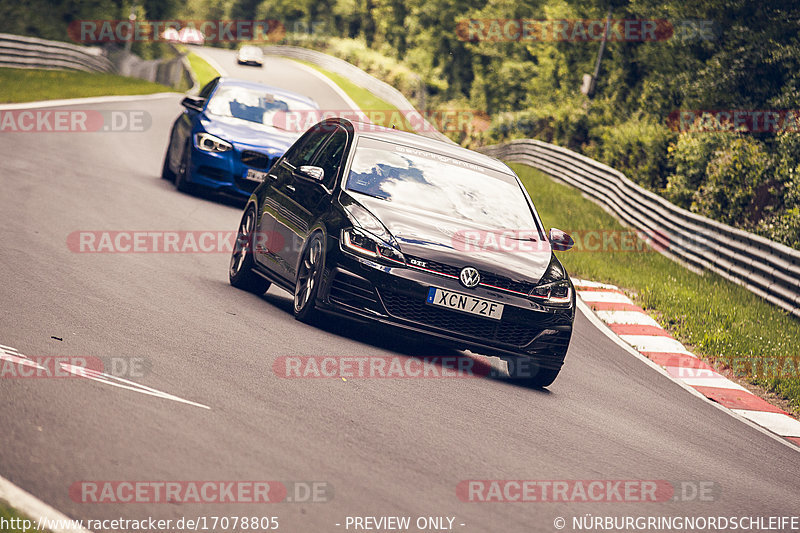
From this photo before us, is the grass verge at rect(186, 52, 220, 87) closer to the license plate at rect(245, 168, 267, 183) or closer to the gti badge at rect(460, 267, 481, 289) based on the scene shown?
the license plate at rect(245, 168, 267, 183)

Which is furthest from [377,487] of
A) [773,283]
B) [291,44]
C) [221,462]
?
[291,44]

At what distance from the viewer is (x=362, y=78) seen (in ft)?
204

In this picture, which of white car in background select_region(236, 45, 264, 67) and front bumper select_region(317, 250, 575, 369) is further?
white car in background select_region(236, 45, 264, 67)

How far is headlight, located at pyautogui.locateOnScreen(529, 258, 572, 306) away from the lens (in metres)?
8.24

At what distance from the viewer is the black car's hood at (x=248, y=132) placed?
623 inches

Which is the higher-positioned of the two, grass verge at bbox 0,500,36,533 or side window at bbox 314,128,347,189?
side window at bbox 314,128,347,189

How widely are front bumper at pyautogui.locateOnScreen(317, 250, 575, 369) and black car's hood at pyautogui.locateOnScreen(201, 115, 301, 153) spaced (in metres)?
7.92

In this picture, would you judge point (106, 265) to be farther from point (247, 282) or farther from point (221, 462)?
point (221, 462)

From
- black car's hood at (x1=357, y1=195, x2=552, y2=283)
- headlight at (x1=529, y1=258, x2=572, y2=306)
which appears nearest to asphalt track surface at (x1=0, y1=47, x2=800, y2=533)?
headlight at (x1=529, y1=258, x2=572, y2=306)

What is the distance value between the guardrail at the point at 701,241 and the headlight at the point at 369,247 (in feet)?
26.1

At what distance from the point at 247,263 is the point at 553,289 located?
3.25 metres

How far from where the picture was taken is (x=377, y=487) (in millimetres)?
5125

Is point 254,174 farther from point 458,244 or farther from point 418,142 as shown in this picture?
point 458,244

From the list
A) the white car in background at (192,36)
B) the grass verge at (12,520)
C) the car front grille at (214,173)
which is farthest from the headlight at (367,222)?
the white car in background at (192,36)
